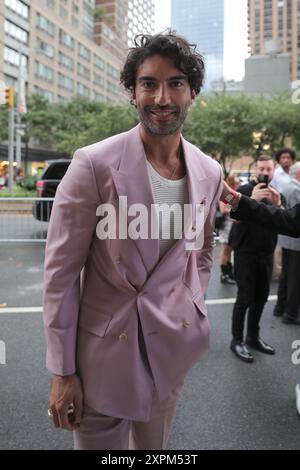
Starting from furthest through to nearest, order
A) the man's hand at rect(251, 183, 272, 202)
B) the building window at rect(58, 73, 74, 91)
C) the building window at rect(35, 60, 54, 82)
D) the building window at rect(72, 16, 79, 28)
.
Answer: the building window at rect(72, 16, 79, 28), the building window at rect(58, 73, 74, 91), the building window at rect(35, 60, 54, 82), the man's hand at rect(251, 183, 272, 202)

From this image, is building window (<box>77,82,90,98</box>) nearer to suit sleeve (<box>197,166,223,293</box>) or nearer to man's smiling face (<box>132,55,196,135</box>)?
suit sleeve (<box>197,166,223,293</box>)

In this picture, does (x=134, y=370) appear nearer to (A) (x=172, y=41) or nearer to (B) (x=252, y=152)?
(A) (x=172, y=41)

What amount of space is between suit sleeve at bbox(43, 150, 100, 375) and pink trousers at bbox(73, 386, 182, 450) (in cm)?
27

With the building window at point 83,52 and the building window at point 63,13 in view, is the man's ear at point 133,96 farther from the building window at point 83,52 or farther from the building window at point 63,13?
the building window at point 83,52

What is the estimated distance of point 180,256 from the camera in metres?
1.57

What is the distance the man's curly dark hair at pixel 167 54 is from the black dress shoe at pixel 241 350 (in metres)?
2.81

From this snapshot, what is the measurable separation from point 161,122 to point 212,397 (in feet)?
7.60

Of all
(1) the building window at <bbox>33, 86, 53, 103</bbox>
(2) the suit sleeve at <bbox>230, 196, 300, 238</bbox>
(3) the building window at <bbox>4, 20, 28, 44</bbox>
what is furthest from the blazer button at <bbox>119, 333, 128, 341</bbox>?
(1) the building window at <bbox>33, 86, 53, 103</bbox>

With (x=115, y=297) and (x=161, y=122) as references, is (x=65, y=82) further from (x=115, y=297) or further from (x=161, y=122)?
(x=115, y=297)

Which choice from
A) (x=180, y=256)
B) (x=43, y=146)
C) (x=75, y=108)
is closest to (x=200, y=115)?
(x=75, y=108)

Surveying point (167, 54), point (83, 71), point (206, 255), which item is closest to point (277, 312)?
point (206, 255)

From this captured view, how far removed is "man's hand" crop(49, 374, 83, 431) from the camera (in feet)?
4.88

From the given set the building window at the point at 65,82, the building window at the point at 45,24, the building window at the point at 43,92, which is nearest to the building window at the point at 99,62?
the building window at the point at 65,82

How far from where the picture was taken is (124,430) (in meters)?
1.62
